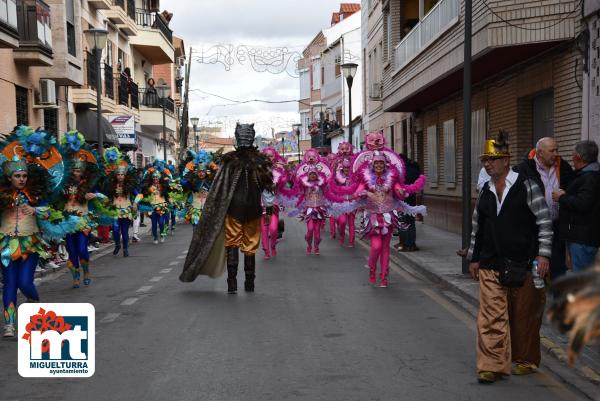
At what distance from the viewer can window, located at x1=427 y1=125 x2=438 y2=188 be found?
26641mm

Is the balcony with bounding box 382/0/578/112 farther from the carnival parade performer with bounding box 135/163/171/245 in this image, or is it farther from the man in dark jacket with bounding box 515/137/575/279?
the carnival parade performer with bounding box 135/163/171/245

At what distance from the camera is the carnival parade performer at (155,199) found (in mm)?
21297

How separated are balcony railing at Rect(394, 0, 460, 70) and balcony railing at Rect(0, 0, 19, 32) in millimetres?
9970

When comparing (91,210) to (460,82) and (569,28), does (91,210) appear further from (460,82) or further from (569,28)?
(460,82)

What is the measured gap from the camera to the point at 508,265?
254 inches

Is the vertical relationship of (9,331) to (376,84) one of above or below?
below

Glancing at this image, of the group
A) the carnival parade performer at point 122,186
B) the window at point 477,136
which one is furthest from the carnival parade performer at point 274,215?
the window at point 477,136

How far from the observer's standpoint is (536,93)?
16.5 meters

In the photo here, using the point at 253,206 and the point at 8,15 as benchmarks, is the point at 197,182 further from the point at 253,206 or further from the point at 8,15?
the point at 253,206

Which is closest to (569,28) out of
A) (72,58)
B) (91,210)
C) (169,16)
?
(91,210)

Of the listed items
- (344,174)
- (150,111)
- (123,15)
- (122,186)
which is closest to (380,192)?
(122,186)

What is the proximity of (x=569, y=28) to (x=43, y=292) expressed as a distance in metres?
9.15

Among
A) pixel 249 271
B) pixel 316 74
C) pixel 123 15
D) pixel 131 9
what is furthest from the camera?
pixel 316 74

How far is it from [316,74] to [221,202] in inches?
2688
